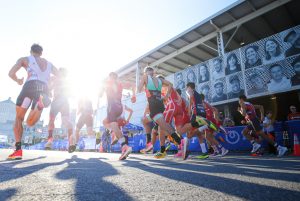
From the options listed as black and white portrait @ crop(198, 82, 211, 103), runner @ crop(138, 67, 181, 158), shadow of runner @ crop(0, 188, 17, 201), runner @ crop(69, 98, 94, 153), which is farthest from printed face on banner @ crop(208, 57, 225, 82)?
shadow of runner @ crop(0, 188, 17, 201)

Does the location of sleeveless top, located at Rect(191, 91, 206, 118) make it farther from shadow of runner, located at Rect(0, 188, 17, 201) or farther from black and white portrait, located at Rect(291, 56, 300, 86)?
black and white portrait, located at Rect(291, 56, 300, 86)

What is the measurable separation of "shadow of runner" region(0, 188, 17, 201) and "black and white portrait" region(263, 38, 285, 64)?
1262 centimetres

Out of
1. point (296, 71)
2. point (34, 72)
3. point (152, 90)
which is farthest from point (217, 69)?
point (34, 72)

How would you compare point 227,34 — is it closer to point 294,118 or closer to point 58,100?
point 294,118

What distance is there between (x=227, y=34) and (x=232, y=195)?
1625 centimetres

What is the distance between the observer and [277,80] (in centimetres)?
1115

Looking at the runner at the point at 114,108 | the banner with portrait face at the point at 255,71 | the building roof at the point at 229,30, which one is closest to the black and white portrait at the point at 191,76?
the banner with portrait face at the point at 255,71

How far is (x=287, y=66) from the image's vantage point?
1082cm

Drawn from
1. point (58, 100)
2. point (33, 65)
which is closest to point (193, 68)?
point (58, 100)

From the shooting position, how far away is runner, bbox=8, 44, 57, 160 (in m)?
4.00

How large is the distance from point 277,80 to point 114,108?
9836mm

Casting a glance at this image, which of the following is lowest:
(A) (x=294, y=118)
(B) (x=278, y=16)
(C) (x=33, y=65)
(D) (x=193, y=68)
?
(A) (x=294, y=118)

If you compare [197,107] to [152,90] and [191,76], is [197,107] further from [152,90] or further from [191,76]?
[191,76]

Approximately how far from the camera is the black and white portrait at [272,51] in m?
11.3
